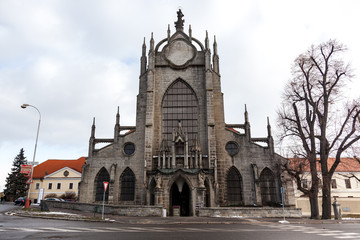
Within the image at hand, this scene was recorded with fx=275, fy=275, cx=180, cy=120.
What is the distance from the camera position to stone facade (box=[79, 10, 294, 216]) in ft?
84.6

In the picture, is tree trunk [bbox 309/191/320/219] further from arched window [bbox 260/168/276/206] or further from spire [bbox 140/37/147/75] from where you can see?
spire [bbox 140/37/147/75]

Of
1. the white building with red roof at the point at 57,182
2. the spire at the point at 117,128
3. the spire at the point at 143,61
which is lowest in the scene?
the white building with red roof at the point at 57,182

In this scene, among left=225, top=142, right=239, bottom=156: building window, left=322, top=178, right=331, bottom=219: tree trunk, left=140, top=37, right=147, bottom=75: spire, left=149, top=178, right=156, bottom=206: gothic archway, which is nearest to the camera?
left=322, top=178, right=331, bottom=219: tree trunk

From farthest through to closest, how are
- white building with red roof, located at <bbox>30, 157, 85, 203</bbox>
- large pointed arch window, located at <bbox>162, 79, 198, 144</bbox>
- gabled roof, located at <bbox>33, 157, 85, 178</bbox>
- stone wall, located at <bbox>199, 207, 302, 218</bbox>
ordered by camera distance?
gabled roof, located at <bbox>33, 157, 85, 178</bbox> → white building with red roof, located at <bbox>30, 157, 85, 203</bbox> → large pointed arch window, located at <bbox>162, 79, 198, 144</bbox> → stone wall, located at <bbox>199, 207, 302, 218</bbox>

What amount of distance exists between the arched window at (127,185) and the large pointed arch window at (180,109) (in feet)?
17.7

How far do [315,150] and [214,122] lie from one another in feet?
33.7

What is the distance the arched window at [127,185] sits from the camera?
27734 mm

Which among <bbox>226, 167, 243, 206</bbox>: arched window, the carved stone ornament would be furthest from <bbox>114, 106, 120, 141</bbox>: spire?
<bbox>226, 167, 243, 206</bbox>: arched window

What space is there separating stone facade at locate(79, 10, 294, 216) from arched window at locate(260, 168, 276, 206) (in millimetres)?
28

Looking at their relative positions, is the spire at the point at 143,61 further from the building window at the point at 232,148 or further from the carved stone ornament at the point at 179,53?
the building window at the point at 232,148

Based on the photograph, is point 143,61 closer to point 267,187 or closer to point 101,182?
point 101,182

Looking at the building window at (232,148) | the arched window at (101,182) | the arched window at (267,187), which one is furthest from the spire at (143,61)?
the arched window at (267,187)

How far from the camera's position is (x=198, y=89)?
31172 mm

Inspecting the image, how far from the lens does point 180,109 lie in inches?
1208
